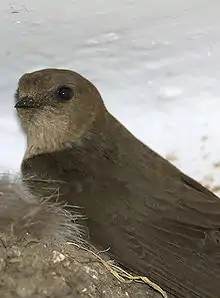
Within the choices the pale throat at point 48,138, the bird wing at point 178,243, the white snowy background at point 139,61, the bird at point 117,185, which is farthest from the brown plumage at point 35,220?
the white snowy background at point 139,61

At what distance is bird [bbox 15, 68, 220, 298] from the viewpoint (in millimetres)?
2760

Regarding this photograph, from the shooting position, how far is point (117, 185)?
2930 millimetres

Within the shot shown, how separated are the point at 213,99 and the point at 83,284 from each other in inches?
33.3

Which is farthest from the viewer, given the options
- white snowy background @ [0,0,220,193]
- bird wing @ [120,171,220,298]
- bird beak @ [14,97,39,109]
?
bird beak @ [14,97,39,109]

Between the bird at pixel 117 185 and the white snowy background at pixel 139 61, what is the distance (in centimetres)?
7

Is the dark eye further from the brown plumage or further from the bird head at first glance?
the brown plumage

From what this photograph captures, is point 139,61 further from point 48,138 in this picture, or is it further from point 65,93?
point 48,138

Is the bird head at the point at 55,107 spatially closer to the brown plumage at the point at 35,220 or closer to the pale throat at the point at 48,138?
the pale throat at the point at 48,138

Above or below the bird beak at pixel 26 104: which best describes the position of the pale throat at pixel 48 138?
below

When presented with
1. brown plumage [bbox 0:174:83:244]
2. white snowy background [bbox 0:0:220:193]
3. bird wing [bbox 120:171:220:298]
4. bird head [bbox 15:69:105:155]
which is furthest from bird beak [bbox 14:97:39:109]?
bird wing [bbox 120:171:220:298]

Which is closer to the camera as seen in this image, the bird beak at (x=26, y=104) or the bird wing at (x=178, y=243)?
the bird wing at (x=178, y=243)

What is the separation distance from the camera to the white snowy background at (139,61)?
290 cm

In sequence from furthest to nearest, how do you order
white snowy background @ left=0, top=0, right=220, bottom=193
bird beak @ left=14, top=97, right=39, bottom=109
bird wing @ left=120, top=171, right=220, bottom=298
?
bird beak @ left=14, top=97, right=39, bottom=109
white snowy background @ left=0, top=0, right=220, bottom=193
bird wing @ left=120, top=171, right=220, bottom=298

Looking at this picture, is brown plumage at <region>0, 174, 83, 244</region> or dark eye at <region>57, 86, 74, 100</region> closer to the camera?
brown plumage at <region>0, 174, 83, 244</region>
